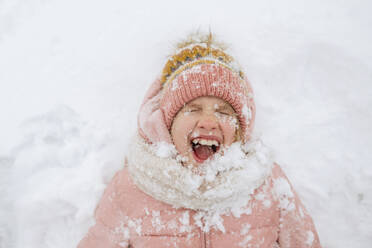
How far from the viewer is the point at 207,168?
1631mm

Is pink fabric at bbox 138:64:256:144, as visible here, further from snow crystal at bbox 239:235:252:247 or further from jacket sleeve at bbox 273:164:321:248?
snow crystal at bbox 239:235:252:247

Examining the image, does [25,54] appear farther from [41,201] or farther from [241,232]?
[241,232]

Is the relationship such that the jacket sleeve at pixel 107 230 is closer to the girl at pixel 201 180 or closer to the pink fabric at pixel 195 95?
the girl at pixel 201 180

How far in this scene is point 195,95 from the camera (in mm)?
1580

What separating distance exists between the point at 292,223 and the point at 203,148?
71cm

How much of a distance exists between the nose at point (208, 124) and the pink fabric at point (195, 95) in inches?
5.7

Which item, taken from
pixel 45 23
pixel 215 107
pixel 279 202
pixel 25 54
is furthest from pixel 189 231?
pixel 45 23

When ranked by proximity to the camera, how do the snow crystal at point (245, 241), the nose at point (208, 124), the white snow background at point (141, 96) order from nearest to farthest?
the nose at point (208, 124), the snow crystal at point (245, 241), the white snow background at point (141, 96)

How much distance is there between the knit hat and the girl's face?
0.04 m

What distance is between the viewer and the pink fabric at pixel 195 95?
1.58 m

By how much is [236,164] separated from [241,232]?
40 cm

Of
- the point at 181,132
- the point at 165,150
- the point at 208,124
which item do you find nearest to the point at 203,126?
the point at 208,124

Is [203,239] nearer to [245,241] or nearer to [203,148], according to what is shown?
[245,241]

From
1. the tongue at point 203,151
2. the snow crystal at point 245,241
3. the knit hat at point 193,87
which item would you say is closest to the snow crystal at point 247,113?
the knit hat at point 193,87
